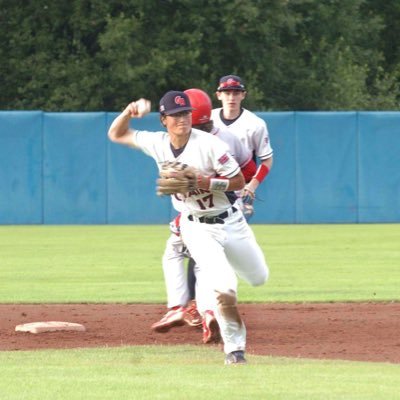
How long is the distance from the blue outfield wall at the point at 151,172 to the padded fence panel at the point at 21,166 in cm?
2

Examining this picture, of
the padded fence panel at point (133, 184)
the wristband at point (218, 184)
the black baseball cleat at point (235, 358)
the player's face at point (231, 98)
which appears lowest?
the padded fence panel at point (133, 184)

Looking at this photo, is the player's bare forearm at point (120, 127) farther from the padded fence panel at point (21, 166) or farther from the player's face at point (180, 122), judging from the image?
the padded fence panel at point (21, 166)

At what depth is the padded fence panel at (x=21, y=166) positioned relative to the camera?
947 inches

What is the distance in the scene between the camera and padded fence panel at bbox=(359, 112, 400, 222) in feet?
80.6

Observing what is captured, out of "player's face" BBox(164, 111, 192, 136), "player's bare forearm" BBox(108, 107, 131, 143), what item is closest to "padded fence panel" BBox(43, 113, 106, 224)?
"player's bare forearm" BBox(108, 107, 131, 143)

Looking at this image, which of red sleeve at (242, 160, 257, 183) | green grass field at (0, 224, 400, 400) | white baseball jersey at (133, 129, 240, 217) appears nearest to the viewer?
green grass field at (0, 224, 400, 400)

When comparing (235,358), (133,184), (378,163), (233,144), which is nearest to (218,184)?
(235,358)

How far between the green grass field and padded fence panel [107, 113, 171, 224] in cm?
77

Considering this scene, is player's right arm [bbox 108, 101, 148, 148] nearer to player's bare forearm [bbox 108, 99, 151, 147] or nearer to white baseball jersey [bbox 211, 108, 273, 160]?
player's bare forearm [bbox 108, 99, 151, 147]

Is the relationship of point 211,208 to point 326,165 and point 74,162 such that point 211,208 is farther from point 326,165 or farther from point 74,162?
point 326,165

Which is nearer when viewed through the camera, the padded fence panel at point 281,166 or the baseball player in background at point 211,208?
the baseball player in background at point 211,208

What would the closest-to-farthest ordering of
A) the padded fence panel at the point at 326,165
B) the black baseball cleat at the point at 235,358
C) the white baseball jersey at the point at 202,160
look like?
the black baseball cleat at the point at 235,358 → the white baseball jersey at the point at 202,160 → the padded fence panel at the point at 326,165

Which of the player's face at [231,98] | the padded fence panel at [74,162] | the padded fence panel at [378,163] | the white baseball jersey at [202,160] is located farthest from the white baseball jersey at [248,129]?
the padded fence panel at [378,163]

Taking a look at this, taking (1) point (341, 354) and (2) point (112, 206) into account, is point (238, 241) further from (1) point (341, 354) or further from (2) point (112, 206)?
(2) point (112, 206)
